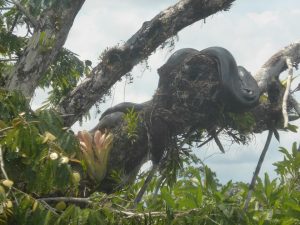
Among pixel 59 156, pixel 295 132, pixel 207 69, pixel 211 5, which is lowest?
pixel 59 156

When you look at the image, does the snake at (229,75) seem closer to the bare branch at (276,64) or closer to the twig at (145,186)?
the bare branch at (276,64)

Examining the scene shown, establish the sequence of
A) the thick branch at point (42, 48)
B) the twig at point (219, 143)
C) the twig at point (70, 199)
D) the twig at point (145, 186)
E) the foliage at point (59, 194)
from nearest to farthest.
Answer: the foliage at point (59, 194) < the twig at point (70, 199) < the twig at point (145, 186) < the thick branch at point (42, 48) < the twig at point (219, 143)

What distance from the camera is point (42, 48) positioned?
499 cm

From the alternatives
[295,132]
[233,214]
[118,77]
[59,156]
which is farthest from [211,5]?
[59,156]

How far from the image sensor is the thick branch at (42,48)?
4.99m

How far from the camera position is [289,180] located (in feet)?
17.4

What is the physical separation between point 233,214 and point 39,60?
7.85 ft

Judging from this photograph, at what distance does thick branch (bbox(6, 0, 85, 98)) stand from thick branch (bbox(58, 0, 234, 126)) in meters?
0.36

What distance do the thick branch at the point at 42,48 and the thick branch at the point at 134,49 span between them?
1.19 feet

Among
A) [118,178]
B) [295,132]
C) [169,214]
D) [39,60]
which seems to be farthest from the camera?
[295,132]

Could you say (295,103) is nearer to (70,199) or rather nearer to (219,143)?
(219,143)

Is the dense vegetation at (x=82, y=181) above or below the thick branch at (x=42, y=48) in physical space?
below

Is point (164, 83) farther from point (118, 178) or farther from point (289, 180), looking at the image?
point (289, 180)

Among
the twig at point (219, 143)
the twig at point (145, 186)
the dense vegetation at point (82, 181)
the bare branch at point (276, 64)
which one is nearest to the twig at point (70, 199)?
the dense vegetation at point (82, 181)
